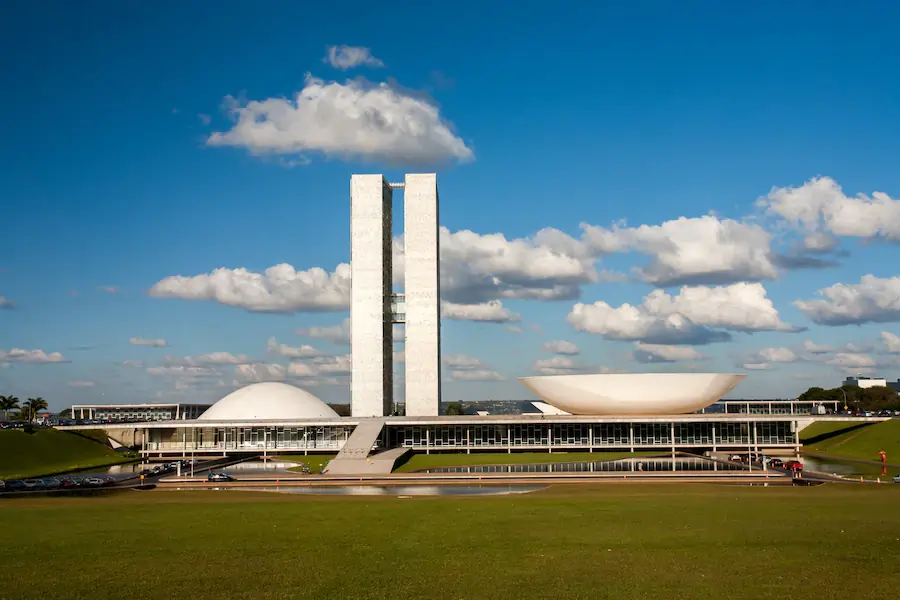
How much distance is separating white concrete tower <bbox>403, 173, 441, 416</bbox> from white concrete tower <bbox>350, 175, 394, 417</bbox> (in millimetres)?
2827

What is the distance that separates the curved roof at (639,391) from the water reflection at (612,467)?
10.0 metres

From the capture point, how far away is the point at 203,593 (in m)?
17.8

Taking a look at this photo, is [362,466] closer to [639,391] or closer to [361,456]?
[361,456]

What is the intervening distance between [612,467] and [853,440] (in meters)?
28.4

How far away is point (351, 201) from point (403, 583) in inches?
2631

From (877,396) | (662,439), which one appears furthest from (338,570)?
(877,396)

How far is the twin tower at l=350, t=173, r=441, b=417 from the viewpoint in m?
79.2

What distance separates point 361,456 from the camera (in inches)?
2261

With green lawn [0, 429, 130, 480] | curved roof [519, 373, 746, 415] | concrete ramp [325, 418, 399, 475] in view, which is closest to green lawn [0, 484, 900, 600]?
concrete ramp [325, 418, 399, 475]

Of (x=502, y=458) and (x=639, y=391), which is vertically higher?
(x=639, y=391)

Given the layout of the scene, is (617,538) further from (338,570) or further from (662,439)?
(662,439)

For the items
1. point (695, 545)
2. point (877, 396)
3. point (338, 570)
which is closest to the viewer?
point (338, 570)

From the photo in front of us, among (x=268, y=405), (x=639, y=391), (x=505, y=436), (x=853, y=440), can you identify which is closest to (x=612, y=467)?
(x=639, y=391)

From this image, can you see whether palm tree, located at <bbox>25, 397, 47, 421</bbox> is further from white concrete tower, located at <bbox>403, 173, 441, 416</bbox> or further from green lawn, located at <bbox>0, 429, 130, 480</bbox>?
white concrete tower, located at <bbox>403, 173, 441, 416</bbox>
